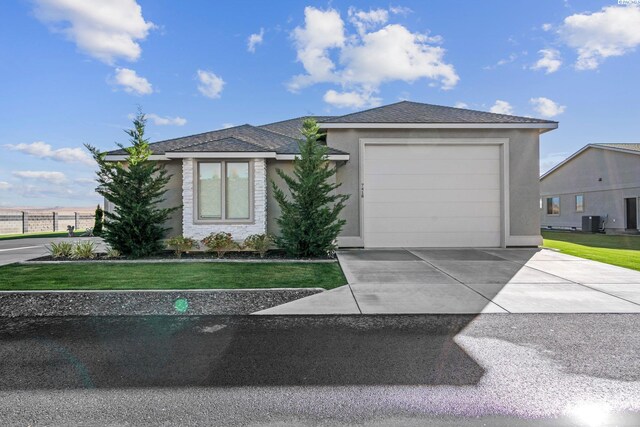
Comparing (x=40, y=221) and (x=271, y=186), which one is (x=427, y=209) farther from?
(x=40, y=221)

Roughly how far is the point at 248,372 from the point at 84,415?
1311 mm

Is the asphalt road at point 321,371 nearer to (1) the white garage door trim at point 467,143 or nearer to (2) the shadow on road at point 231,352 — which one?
(2) the shadow on road at point 231,352

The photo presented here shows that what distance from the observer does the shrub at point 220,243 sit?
34.6 feet

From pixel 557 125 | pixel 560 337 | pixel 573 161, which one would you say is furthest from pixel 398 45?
pixel 573 161

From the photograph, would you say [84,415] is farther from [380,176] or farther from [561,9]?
[561,9]

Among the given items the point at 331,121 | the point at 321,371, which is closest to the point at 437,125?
the point at 331,121

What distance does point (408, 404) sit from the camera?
2822mm

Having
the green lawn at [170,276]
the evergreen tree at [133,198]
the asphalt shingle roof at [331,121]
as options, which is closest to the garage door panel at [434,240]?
the asphalt shingle roof at [331,121]

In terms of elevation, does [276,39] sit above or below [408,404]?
above

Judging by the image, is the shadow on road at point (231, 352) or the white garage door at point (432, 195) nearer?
the shadow on road at point (231, 352)

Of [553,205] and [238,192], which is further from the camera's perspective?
[553,205]

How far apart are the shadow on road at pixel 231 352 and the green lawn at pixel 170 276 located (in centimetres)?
162

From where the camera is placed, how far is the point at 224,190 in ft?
36.9

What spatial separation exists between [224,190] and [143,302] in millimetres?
5915
